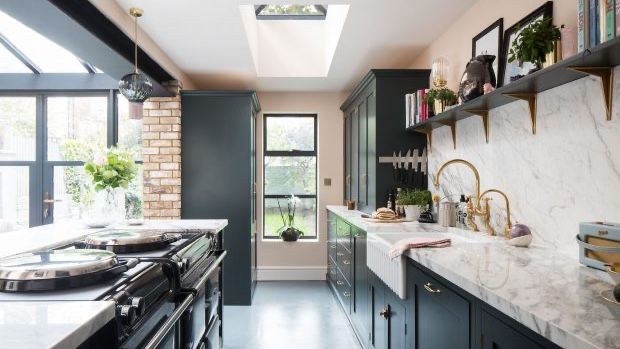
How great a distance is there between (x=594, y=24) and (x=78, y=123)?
470 cm

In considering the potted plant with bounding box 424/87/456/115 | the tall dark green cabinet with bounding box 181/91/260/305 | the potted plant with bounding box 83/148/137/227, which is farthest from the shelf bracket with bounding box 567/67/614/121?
the tall dark green cabinet with bounding box 181/91/260/305

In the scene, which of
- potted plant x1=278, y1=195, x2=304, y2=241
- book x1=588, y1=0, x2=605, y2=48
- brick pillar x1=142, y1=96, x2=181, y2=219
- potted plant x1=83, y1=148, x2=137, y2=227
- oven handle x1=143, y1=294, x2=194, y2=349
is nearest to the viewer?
oven handle x1=143, y1=294, x2=194, y2=349

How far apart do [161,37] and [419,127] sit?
88.4 inches

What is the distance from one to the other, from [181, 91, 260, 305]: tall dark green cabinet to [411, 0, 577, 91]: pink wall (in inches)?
77.4

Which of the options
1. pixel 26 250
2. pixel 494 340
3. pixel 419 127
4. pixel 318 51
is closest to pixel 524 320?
pixel 494 340

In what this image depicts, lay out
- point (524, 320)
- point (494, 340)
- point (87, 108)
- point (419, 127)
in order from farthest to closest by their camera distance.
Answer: point (87, 108) < point (419, 127) < point (494, 340) < point (524, 320)

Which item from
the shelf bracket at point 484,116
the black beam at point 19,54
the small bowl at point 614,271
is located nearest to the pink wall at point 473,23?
the shelf bracket at point 484,116

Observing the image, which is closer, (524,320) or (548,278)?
(524,320)

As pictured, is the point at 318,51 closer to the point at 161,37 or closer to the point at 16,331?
the point at 161,37

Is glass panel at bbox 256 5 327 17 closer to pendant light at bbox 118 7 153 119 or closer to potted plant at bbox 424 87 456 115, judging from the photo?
pendant light at bbox 118 7 153 119

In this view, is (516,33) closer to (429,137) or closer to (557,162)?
(557,162)

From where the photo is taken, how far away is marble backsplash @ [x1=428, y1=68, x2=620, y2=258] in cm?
149

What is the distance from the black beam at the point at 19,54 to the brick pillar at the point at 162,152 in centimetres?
138

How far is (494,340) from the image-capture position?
3.63ft
